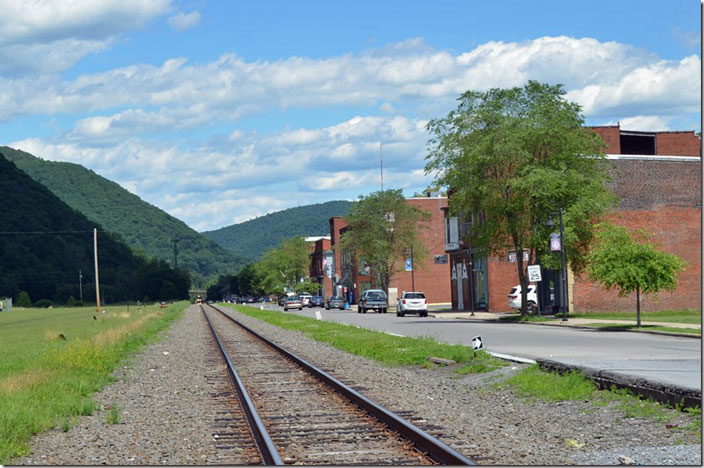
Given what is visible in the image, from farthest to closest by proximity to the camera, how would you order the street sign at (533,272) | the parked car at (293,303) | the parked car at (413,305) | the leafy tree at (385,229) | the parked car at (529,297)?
the parked car at (293,303) → the leafy tree at (385,229) → the parked car at (413,305) → the parked car at (529,297) → the street sign at (533,272)

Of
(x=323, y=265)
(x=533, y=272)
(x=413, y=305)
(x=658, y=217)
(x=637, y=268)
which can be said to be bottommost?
(x=413, y=305)

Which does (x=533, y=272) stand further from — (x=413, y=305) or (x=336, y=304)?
(x=336, y=304)

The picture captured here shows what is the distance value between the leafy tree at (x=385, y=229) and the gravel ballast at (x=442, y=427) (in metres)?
73.5

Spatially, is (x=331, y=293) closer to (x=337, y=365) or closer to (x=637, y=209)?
(x=637, y=209)

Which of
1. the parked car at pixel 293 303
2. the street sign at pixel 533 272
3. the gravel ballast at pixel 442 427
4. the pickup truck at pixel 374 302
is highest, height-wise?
the street sign at pixel 533 272

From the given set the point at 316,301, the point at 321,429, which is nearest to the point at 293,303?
the point at 316,301

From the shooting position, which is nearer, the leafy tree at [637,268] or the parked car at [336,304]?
the leafy tree at [637,268]

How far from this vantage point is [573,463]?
372 inches

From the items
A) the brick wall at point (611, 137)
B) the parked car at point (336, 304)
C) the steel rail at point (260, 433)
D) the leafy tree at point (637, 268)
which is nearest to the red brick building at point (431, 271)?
the parked car at point (336, 304)

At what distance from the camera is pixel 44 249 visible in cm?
14025

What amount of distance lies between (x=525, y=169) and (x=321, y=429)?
122 feet

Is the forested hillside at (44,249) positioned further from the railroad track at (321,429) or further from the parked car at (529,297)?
the railroad track at (321,429)

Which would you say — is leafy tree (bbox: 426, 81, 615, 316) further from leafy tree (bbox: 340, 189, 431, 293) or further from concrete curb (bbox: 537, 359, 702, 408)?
leafy tree (bbox: 340, 189, 431, 293)

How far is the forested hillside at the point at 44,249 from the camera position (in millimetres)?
133750
